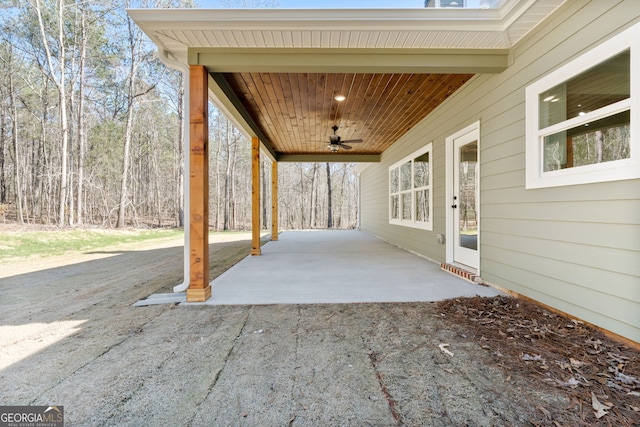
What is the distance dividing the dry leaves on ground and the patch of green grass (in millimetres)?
8449

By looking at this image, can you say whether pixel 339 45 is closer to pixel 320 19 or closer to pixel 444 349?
pixel 320 19

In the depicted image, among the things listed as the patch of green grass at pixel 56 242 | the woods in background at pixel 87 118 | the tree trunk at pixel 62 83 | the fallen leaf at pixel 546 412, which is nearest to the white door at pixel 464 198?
the fallen leaf at pixel 546 412

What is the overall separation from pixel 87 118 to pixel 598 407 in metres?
18.5

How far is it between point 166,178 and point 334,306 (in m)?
19.8

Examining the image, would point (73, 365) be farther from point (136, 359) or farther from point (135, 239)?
point (135, 239)

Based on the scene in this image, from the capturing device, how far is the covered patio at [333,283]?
123 inches

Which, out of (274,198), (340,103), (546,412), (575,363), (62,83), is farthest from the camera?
(62,83)

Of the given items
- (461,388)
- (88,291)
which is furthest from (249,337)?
(88,291)

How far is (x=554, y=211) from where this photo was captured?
8.50 feet

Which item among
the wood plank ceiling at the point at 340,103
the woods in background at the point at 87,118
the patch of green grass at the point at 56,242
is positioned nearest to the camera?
the wood plank ceiling at the point at 340,103

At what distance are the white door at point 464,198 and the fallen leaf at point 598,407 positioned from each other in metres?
2.44

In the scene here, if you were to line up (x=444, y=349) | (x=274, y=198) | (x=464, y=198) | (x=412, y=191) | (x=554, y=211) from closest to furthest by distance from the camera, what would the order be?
(x=444, y=349), (x=554, y=211), (x=464, y=198), (x=412, y=191), (x=274, y=198)

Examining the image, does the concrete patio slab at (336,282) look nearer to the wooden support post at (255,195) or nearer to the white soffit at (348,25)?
the wooden support post at (255,195)

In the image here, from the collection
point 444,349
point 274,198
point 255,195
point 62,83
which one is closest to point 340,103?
point 255,195
